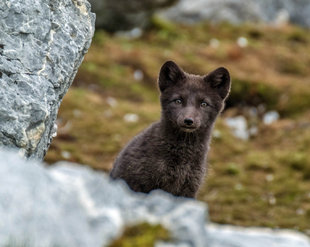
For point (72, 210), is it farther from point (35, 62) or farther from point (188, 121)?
point (188, 121)

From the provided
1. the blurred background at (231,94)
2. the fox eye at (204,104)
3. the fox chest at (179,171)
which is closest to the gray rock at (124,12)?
the blurred background at (231,94)

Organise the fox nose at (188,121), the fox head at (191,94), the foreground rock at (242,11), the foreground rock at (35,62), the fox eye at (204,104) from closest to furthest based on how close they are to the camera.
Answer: the foreground rock at (35,62) < the fox nose at (188,121) < the fox head at (191,94) < the fox eye at (204,104) < the foreground rock at (242,11)

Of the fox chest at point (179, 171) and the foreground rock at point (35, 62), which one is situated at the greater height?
the foreground rock at point (35, 62)

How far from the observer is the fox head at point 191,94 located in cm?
875

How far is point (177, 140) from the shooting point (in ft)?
28.5

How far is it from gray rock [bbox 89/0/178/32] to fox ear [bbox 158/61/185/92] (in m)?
16.7

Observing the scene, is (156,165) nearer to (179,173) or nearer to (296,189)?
(179,173)

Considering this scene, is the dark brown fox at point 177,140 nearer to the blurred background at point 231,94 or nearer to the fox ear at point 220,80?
the fox ear at point 220,80

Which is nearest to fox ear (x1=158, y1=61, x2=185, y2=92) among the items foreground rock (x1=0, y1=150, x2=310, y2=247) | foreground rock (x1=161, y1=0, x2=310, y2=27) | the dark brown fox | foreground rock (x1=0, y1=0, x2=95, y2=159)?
the dark brown fox

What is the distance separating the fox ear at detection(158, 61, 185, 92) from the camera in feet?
29.0

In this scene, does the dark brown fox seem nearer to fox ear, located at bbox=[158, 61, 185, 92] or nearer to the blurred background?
fox ear, located at bbox=[158, 61, 185, 92]

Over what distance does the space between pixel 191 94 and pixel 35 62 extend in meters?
2.45

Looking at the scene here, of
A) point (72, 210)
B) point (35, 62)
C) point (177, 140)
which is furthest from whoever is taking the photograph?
point (177, 140)

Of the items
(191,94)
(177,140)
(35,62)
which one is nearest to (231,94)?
(191,94)
